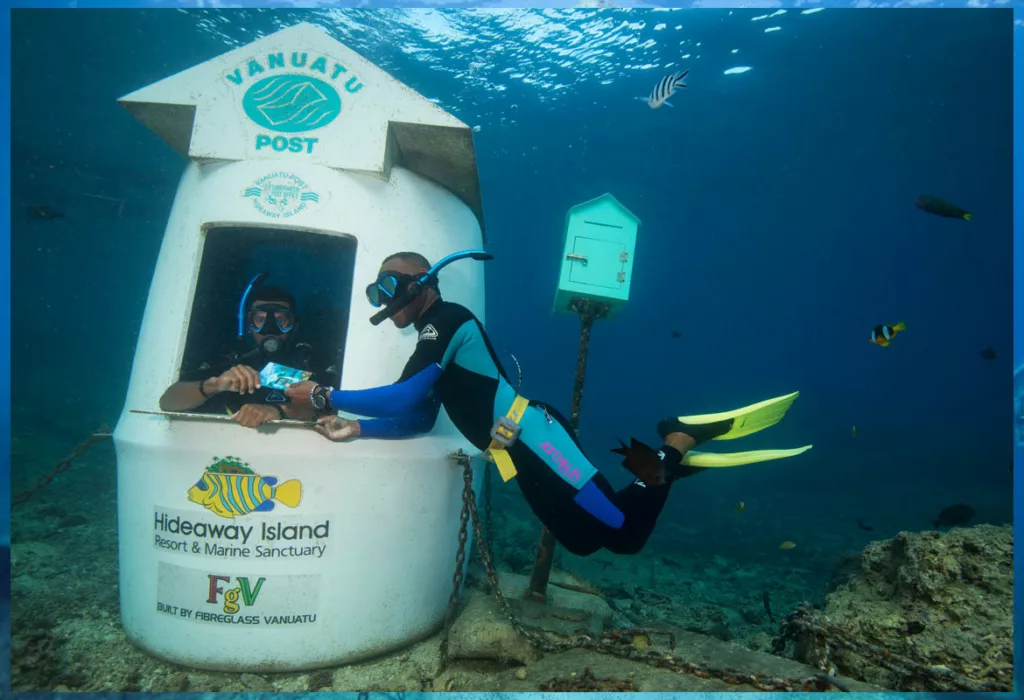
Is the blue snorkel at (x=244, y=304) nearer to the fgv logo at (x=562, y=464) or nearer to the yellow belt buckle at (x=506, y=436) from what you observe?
the yellow belt buckle at (x=506, y=436)

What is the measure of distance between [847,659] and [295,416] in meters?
4.23

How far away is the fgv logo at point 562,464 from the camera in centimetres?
327

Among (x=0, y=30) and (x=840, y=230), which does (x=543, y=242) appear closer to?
(x=840, y=230)

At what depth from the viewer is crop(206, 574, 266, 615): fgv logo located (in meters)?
3.30

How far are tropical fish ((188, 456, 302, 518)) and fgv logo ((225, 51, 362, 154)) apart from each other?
7.85 feet

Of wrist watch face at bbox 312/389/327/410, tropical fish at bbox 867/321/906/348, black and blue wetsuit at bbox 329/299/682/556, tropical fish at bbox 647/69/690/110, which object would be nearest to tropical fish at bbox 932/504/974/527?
tropical fish at bbox 867/321/906/348

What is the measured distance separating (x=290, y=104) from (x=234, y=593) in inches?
142

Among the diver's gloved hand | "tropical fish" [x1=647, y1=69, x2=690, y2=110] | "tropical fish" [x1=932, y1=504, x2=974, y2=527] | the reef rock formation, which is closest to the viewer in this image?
the reef rock formation

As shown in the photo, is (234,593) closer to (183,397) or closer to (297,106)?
(183,397)

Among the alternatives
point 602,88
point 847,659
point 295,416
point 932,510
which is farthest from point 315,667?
point 932,510

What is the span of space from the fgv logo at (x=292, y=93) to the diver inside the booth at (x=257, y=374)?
1.24 m

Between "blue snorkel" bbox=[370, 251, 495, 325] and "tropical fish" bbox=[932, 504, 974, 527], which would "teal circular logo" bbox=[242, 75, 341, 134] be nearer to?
"blue snorkel" bbox=[370, 251, 495, 325]

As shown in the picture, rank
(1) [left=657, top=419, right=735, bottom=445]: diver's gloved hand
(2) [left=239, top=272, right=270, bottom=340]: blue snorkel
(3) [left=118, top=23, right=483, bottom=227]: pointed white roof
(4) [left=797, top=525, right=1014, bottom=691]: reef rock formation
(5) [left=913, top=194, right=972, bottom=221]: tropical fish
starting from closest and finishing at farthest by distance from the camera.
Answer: (4) [left=797, top=525, right=1014, bottom=691]: reef rock formation
(1) [left=657, top=419, right=735, bottom=445]: diver's gloved hand
(3) [left=118, top=23, right=483, bottom=227]: pointed white roof
(2) [left=239, top=272, right=270, bottom=340]: blue snorkel
(5) [left=913, top=194, right=972, bottom=221]: tropical fish

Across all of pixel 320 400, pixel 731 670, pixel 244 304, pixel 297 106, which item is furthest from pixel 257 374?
pixel 731 670
